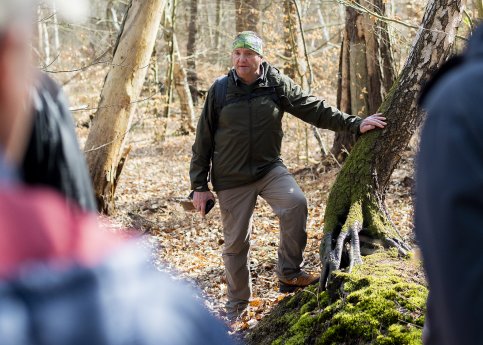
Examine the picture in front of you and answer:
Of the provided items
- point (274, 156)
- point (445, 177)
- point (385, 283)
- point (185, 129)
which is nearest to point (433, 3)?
point (274, 156)

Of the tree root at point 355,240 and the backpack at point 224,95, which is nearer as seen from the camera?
the tree root at point 355,240

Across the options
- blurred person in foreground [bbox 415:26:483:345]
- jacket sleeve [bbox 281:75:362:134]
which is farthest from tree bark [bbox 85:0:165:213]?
blurred person in foreground [bbox 415:26:483:345]

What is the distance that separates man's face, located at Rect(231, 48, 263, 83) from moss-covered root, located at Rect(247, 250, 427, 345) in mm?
2260

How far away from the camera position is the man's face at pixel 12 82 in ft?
2.41

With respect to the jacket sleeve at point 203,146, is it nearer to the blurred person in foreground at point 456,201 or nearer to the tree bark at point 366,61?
the tree bark at point 366,61

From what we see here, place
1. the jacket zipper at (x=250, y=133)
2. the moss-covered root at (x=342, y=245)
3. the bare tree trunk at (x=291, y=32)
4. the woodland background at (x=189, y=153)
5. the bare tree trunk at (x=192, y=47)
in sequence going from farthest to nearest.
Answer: the bare tree trunk at (x=192, y=47), the bare tree trunk at (x=291, y=32), the woodland background at (x=189, y=153), the jacket zipper at (x=250, y=133), the moss-covered root at (x=342, y=245)

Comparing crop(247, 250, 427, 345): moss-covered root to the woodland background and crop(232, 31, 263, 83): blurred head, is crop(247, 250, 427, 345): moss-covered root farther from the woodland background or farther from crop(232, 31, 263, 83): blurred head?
crop(232, 31, 263, 83): blurred head

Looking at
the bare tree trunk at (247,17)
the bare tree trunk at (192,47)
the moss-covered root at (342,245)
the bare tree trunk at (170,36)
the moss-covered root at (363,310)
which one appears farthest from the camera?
the bare tree trunk at (192,47)

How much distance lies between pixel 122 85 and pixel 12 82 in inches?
354

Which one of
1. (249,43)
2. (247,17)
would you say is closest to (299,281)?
(249,43)

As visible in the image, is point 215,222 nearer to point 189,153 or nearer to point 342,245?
point 342,245

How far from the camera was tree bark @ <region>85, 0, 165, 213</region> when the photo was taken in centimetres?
944

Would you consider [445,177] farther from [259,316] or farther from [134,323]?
[259,316]

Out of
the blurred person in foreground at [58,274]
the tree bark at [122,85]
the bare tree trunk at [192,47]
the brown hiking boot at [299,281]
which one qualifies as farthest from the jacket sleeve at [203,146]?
the bare tree trunk at [192,47]
